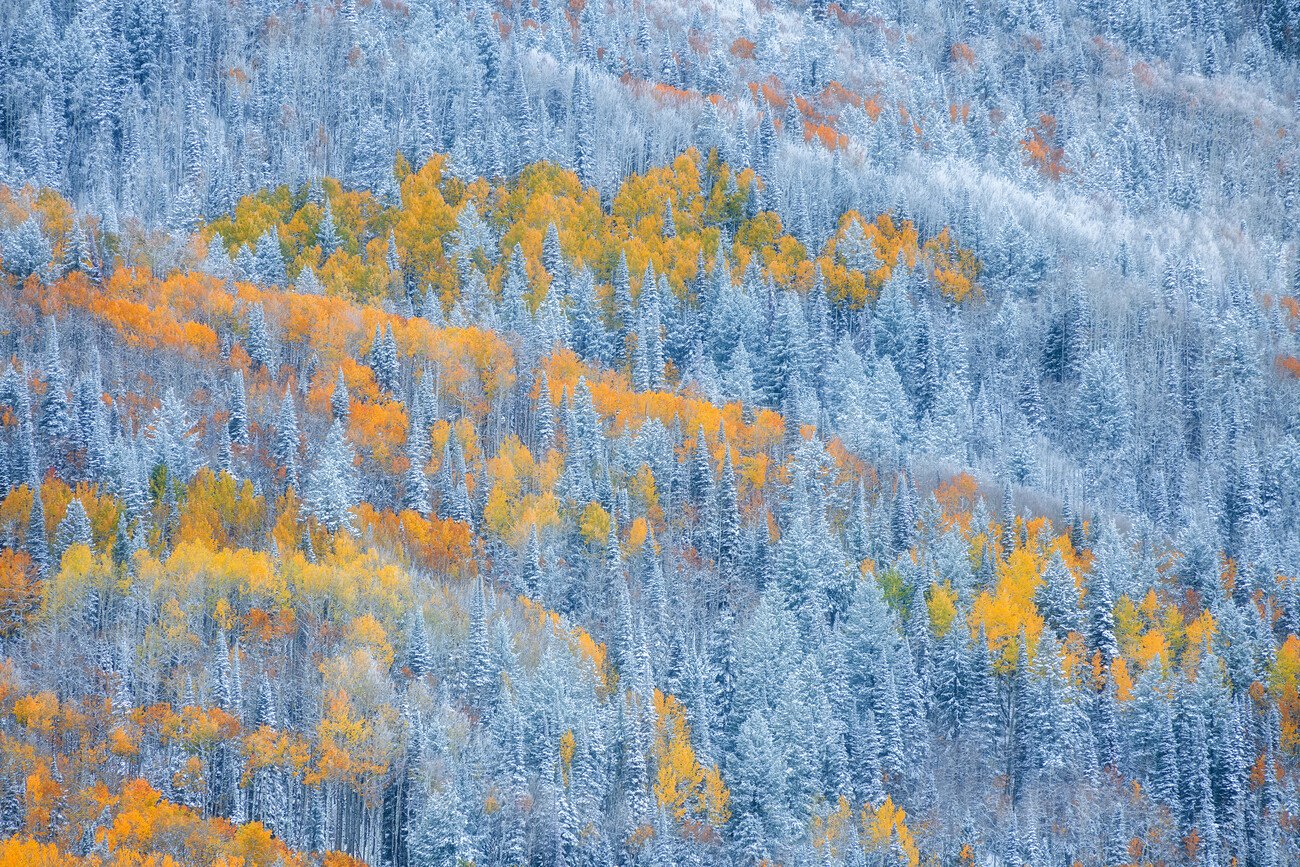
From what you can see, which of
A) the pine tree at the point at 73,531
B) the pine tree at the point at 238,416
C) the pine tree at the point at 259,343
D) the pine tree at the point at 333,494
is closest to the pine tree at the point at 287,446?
the pine tree at the point at 333,494

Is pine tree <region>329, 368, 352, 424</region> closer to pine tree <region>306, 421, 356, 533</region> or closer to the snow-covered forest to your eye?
the snow-covered forest

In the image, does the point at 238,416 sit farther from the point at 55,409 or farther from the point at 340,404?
the point at 55,409

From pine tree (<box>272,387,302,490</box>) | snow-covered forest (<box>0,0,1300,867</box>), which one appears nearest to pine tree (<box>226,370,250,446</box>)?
snow-covered forest (<box>0,0,1300,867</box>)

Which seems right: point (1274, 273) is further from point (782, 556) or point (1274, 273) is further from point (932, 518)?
point (782, 556)

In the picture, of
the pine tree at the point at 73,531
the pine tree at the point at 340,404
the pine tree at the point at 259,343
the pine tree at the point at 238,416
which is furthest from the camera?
the pine tree at the point at 259,343

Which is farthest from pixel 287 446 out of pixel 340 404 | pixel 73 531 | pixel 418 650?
pixel 418 650

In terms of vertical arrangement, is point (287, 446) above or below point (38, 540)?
above

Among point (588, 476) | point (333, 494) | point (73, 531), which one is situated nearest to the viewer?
point (73, 531)

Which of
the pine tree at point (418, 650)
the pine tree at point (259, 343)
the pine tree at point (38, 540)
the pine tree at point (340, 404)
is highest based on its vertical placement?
the pine tree at point (259, 343)

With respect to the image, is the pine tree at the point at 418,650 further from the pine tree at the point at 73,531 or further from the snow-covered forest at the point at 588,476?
the pine tree at the point at 73,531
